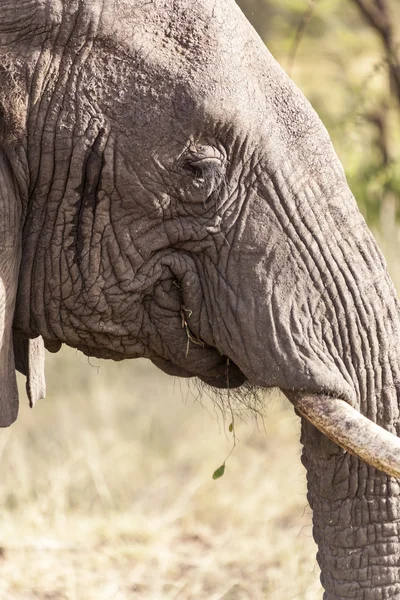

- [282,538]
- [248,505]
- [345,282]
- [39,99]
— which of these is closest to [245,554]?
[282,538]

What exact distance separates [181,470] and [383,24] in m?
3.13

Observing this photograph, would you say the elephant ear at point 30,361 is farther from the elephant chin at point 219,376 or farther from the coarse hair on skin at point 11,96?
the coarse hair on skin at point 11,96

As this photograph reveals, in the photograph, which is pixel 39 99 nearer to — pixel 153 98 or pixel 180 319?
pixel 153 98

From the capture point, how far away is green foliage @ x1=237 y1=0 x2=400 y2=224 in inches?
272

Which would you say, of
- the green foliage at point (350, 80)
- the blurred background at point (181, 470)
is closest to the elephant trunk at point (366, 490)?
the blurred background at point (181, 470)

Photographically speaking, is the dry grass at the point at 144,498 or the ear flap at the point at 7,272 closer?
the ear flap at the point at 7,272

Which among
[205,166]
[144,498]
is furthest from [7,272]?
[144,498]

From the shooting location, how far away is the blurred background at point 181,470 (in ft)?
17.5

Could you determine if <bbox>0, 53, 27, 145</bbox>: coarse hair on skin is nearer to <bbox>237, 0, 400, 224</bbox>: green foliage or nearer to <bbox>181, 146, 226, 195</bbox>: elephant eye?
<bbox>181, 146, 226, 195</bbox>: elephant eye

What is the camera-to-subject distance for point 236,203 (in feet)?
10.9

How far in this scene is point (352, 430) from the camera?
3.20 m

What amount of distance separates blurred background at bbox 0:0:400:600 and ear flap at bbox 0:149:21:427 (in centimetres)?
77

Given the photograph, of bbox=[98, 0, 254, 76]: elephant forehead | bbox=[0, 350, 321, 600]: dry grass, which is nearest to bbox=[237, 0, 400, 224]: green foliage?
bbox=[0, 350, 321, 600]: dry grass

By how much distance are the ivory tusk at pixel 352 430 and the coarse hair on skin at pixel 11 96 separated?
3.65ft
